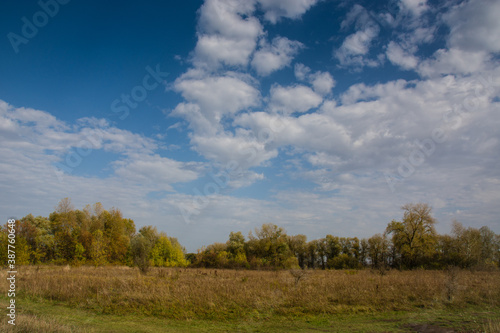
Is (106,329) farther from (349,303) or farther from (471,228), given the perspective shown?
(471,228)

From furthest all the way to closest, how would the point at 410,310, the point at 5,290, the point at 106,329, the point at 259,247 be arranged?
1. the point at 259,247
2. the point at 5,290
3. the point at 410,310
4. the point at 106,329

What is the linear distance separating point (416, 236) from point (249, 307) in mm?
40816

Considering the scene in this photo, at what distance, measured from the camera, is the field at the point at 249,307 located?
11141 millimetres

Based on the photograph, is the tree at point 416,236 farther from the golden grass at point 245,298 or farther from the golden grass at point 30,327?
the golden grass at point 30,327

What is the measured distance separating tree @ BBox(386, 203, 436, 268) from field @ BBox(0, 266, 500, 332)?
28.0 meters

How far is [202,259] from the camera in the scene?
58594 millimetres

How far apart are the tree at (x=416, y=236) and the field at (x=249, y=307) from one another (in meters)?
28.0

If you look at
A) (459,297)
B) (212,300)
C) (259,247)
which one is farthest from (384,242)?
(212,300)

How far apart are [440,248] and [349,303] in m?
51.4

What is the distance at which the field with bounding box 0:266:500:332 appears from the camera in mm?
11141

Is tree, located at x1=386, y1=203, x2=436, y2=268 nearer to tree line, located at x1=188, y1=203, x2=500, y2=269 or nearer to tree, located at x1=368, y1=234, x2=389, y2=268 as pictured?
tree line, located at x1=188, y1=203, x2=500, y2=269

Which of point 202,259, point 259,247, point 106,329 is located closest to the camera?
point 106,329

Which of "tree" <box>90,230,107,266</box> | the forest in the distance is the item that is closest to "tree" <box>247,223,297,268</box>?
the forest in the distance

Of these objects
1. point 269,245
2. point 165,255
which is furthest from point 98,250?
point 269,245
